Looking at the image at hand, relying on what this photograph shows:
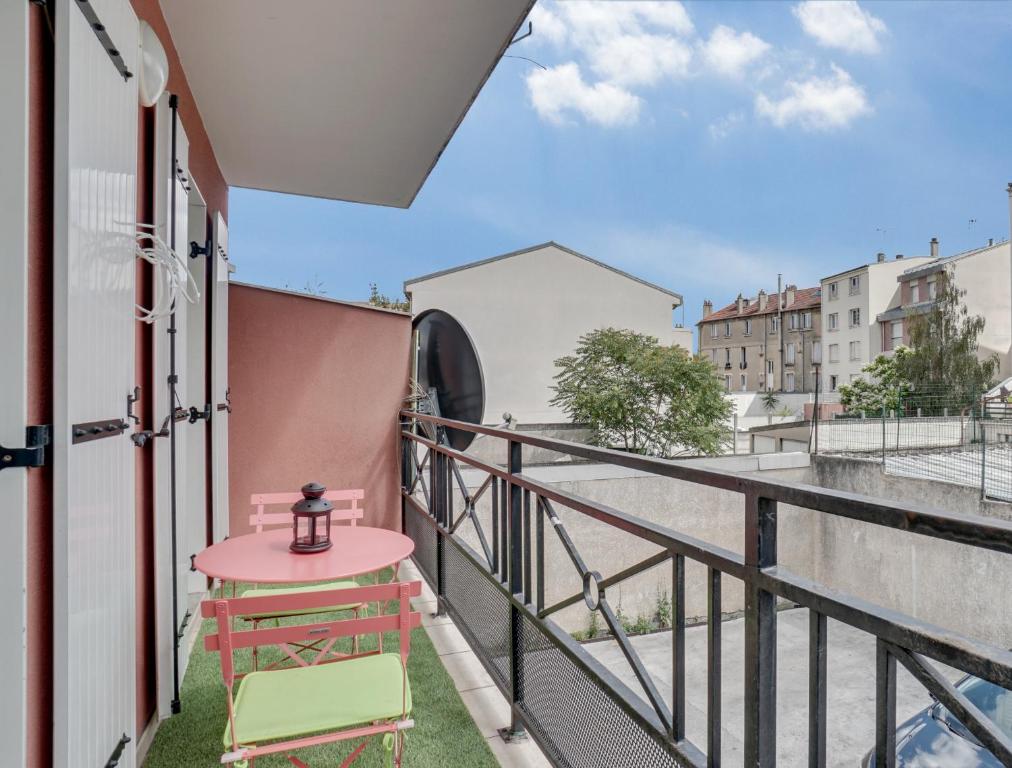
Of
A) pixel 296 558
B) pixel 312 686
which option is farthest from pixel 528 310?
pixel 312 686

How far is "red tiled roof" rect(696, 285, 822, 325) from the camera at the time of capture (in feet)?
104

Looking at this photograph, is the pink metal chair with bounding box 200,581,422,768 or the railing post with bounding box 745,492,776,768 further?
the pink metal chair with bounding box 200,581,422,768

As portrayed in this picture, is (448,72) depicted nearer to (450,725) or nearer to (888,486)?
(450,725)

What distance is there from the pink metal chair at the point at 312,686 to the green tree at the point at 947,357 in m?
24.6

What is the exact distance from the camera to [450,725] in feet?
6.63

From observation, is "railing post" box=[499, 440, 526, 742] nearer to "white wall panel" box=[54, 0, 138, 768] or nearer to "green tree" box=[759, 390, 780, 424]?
"white wall panel" box=[54, 0, 138, 768]

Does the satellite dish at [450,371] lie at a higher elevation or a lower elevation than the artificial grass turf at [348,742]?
higher

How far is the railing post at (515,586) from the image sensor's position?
1.95 m

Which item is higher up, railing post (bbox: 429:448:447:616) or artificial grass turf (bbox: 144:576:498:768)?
railing post (bbox: 429:448:447:616)

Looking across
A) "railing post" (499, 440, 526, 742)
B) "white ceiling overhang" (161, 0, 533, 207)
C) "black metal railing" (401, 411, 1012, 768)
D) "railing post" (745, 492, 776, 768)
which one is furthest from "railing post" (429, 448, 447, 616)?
"railing post" (745, 492, 776, 768)

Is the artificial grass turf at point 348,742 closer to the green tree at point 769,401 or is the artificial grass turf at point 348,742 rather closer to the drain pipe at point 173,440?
the drain pipe at point 173,440

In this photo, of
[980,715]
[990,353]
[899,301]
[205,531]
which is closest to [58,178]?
[980,715]

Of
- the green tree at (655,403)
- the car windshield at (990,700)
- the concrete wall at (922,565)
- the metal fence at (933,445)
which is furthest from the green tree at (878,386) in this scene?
the car windshield at (990,700)

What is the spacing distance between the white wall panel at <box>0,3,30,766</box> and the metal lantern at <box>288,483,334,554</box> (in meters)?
1.09
